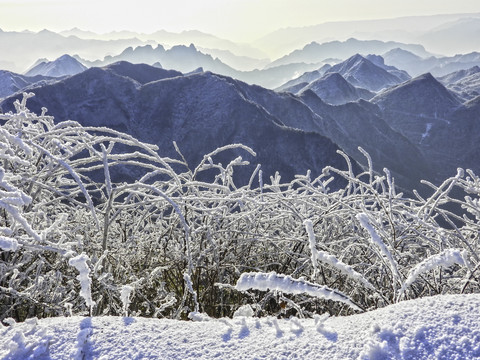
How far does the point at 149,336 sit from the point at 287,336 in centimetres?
27

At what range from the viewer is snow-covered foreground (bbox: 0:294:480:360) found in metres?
0.71

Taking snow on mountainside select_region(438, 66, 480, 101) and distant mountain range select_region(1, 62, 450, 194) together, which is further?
snow on mountainside select_region(438, 66, 480, 101)

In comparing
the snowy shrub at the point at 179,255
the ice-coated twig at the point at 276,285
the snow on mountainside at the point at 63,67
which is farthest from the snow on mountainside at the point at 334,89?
the ice-coated twig at the point at 276,285

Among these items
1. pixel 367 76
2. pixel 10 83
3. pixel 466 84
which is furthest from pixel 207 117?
pixel 466 84

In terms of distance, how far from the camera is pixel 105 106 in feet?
188

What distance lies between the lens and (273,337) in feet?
2.56

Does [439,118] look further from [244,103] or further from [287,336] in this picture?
[287,336]

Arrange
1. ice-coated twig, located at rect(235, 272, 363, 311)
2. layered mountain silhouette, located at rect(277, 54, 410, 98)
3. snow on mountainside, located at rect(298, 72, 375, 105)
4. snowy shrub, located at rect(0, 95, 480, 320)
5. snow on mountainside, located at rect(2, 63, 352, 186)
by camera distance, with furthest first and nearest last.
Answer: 1. layered mountain silhouette, located at rect(277, 54, 410, 98)
2. snow on mountainside, located at rect(298, 72, 375, 105)
3. snow on mountainside, located at rect(2, 63, 352, 186)
4. snowy shrub, located at rect(0, 95, 480, 320)
5. ice-coated twig, located at rect(235, 272, 363, 311)

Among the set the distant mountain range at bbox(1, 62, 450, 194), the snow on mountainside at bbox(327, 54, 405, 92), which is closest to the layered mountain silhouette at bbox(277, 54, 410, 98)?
the snow on mountainside at bbox(327, 54, 405, 92)

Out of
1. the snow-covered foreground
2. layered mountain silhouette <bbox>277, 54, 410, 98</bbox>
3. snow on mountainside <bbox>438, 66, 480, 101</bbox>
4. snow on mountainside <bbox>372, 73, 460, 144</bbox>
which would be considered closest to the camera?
the snow-covered foreground

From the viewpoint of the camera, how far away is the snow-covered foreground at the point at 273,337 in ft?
2.32

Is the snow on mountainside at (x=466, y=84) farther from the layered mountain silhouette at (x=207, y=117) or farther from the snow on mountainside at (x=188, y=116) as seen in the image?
the snow on mountainside at (x=188, y=116)

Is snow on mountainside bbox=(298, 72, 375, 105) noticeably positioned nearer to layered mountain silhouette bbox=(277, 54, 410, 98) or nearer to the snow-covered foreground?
layered mountain silhouette bbox=(277, 54, 410, 98)

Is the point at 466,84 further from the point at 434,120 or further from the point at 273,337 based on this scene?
the point at 273,337
